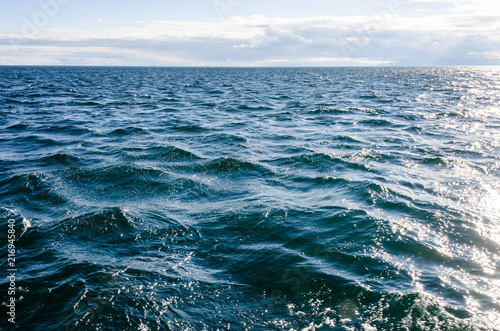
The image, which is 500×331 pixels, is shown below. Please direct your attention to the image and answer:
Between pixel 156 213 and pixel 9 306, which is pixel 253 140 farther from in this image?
pixel 9 306

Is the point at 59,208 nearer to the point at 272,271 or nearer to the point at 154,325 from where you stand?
the point at 154,325

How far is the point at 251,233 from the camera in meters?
7.30

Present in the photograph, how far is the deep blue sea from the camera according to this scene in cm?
491

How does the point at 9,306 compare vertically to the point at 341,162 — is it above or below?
below

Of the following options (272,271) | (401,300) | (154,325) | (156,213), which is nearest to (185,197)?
(156,213)

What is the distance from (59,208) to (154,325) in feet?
17.0

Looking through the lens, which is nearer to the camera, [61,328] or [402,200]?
[61,328]

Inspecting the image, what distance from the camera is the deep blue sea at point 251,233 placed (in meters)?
4.91

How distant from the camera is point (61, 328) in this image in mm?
4453

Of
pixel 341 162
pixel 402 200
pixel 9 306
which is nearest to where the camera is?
pixel 9 306

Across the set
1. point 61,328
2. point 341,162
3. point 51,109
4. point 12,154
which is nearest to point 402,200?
point 341,162

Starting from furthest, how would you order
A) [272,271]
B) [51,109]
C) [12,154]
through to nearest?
[51,109], [12,154], [272,271]

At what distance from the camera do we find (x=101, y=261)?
238 inches

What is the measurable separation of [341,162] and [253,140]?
4.89m
